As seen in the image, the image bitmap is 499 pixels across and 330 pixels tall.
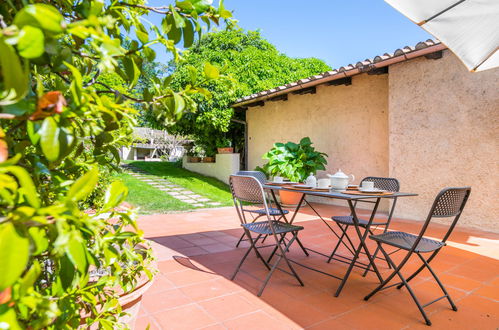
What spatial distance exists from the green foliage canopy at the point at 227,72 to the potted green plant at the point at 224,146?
100mm

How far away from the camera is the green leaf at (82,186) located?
0.49 metres

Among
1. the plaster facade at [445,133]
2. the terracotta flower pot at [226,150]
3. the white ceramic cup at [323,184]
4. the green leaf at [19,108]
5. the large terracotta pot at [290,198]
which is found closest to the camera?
the green leaf at [19,108]

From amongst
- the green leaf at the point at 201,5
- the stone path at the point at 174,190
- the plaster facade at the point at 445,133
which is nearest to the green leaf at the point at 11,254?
the green leaf at the point at 201,5

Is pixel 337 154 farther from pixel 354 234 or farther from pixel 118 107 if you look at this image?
pixel 118 107

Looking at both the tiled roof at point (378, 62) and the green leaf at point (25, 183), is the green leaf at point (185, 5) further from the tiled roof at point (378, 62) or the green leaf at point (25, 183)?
the tiled roof at point (378, 62)

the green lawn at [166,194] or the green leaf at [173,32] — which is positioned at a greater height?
the green leaf at [173,32]

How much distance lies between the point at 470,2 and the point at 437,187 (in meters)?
3.77

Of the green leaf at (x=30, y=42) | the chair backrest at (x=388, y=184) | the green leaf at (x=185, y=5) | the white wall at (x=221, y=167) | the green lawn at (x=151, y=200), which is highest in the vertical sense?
the green leaf at (x=185, y=5)

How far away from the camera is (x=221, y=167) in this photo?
404 inches

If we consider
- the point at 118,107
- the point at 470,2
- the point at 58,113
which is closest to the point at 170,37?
the point at 118,107

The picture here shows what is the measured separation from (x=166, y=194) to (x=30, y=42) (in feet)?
25.2

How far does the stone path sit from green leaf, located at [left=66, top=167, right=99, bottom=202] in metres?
6.56

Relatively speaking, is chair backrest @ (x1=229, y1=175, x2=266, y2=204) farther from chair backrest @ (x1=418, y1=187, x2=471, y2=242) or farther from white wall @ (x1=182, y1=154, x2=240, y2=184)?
white wall @ (x1=182, y1=154, x2=240, y2=184)

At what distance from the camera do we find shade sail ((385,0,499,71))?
230 cm
